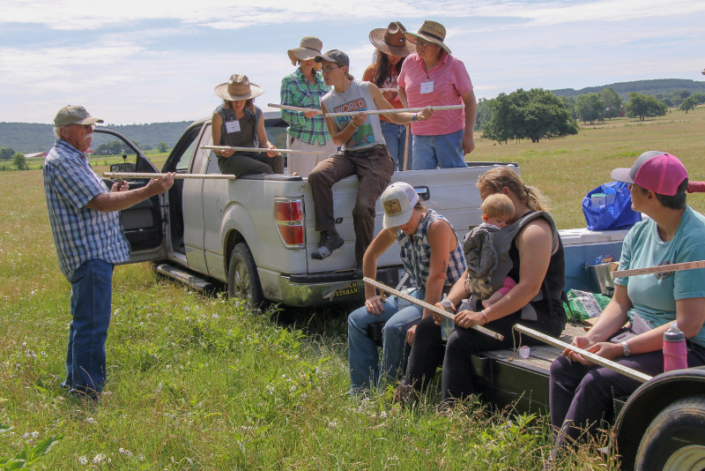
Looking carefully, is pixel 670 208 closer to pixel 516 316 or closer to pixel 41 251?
pixel 516 316

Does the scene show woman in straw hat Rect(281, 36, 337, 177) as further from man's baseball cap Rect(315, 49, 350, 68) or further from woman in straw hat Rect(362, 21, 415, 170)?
man's baseball cap Rect(315, 49, 350, 68)

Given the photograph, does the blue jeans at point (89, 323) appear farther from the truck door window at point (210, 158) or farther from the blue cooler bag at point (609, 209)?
the blue cooler bag at point (609, 209)

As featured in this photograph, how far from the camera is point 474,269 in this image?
3.74 meters

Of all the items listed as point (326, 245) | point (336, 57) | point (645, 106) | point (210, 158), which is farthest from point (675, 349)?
point (645, 106)

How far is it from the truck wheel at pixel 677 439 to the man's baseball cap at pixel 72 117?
370cm

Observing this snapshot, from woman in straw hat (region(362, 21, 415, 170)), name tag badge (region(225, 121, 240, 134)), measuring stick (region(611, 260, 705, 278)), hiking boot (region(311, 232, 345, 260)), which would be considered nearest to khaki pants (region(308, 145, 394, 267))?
hiking boot (region(311, 232, 345, 260))

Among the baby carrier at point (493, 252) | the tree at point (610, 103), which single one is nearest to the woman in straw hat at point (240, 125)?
the baby carrier at point (493, 252)

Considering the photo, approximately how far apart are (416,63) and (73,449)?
4.39 metres

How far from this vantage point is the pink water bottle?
2.74 meters

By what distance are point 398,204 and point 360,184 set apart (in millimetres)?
1381

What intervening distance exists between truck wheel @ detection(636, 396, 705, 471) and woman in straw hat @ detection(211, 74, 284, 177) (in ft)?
13.9

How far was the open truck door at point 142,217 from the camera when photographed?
24.5ft

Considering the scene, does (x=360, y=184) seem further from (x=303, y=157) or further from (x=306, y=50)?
(x=306, y=50)

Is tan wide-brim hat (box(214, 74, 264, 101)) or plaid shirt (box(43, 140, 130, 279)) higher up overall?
tan wide-brim hat (box(214, 74, 264, 101))
